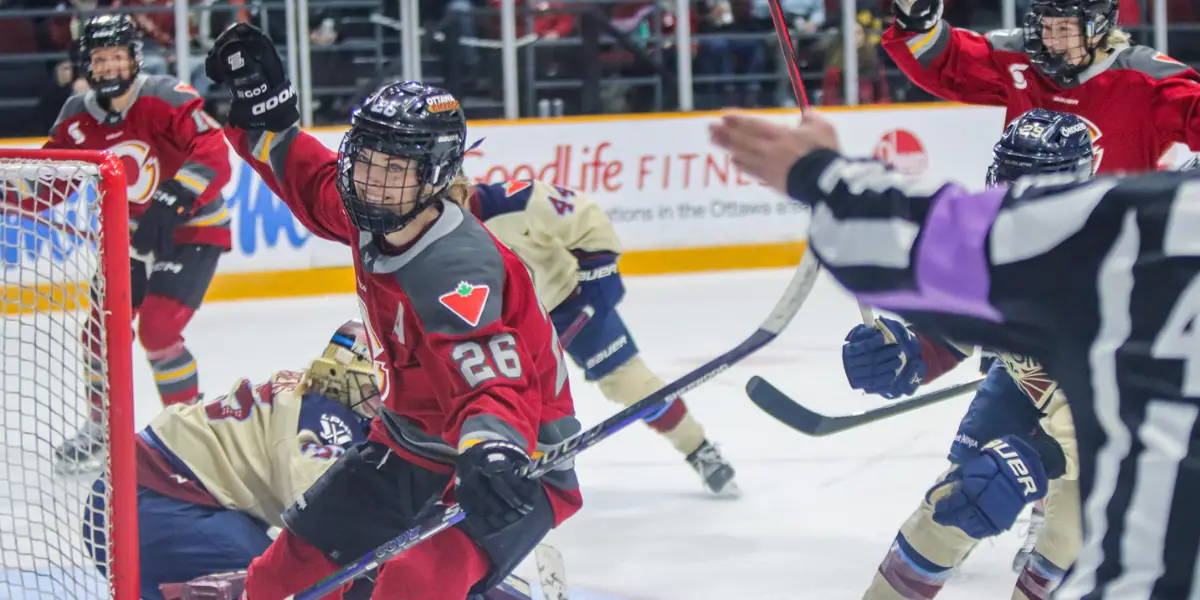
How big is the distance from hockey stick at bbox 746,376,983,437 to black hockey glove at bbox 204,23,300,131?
0.90 metres

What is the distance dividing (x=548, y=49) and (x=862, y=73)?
1.67 m

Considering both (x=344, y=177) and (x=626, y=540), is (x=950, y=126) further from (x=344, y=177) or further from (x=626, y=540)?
(x=344, y=177)

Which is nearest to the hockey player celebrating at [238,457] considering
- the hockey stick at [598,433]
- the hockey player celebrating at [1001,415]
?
the hockey stick at [598,433]

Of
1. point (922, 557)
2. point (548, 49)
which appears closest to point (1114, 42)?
point (922, 557)

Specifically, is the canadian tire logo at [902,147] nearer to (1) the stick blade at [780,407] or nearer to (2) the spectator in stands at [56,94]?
(2) the spectator in stands at [56,94]

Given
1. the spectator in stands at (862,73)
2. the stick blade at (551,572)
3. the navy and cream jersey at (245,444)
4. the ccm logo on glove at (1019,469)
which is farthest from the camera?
the spectator in stands at (862,73)

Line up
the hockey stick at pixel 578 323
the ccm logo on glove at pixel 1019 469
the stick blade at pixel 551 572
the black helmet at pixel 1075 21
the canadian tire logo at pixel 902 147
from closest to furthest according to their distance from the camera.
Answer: the ccm logo on glove at pixel 1019 469 → the stick blade at pixel 551 572 → the black helmet at pixel 1075 21 → the hockey stick at pixel 578 323 → the canadian tire logo at pixel 902 147

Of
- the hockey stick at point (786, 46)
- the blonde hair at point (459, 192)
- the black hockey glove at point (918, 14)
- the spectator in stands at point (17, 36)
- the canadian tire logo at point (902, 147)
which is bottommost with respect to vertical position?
the canadian tire logo at point (902, 147)

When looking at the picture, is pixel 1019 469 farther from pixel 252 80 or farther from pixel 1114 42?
pixel 1114 42

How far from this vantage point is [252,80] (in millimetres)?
2381

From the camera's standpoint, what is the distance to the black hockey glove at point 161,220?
150 inches

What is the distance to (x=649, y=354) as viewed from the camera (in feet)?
17.1

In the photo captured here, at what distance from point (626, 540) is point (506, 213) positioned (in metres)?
0.81

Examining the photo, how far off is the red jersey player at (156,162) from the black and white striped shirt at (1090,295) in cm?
308
